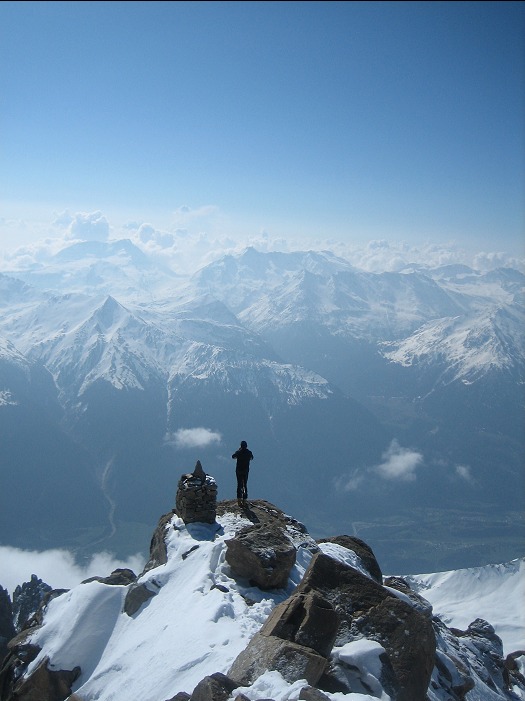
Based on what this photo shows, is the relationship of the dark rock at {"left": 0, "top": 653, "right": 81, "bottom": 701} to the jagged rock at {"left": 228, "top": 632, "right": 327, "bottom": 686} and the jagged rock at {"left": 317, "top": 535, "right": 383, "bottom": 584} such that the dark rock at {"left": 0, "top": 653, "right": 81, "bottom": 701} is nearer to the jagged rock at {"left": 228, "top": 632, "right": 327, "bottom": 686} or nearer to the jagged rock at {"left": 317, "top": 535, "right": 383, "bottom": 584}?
the jagged rock at {"left": 228, "top": 632, "right": 327, "bottom": 686}

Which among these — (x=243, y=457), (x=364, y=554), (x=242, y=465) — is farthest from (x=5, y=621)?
(x=364, y=554)

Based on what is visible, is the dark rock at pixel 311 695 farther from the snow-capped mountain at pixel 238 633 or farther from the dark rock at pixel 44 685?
the dark rock at pixel 44 685

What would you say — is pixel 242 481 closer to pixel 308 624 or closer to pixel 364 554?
pixel 364 554

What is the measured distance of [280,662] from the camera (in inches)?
667

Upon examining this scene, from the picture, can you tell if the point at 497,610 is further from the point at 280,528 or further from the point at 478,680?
the point at 280,528

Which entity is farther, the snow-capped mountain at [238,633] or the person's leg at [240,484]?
the person's leg at [240,484]

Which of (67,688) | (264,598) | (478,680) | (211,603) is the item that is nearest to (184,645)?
(211,603)

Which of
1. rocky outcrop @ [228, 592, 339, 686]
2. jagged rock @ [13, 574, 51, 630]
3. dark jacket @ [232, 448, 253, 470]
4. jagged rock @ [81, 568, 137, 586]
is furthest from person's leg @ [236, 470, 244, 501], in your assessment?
jagged rock @ [13, 574, 51, 630]

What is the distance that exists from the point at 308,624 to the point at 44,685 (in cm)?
1518

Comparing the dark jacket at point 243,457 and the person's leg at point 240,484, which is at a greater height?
the dark jacket at point 243,457

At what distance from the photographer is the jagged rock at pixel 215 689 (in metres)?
16.5

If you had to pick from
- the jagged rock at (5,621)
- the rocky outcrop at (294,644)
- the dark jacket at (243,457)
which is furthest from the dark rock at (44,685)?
the jagged rock at (5,621)

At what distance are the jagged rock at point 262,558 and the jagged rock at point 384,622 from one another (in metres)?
3.60

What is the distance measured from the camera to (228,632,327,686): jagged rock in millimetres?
16548
